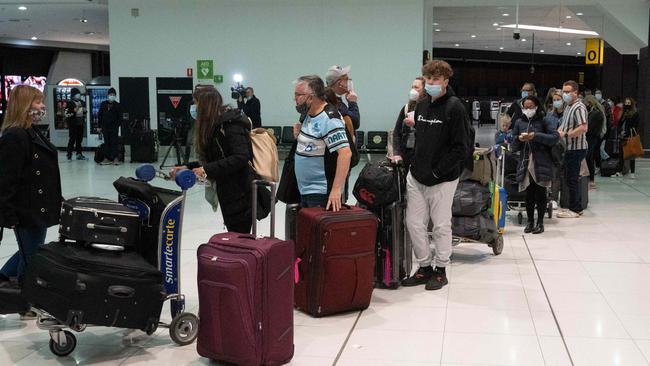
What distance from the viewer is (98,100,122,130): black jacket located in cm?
1620

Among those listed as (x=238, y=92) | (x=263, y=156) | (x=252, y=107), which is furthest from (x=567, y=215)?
(x=238, y=92)

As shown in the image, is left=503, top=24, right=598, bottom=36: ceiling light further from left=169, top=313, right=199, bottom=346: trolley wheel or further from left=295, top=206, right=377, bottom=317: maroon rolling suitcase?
left=169, top=313, right=199, bottom=346: trolley wheel

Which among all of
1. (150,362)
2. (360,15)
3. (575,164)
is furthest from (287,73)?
(150,362)

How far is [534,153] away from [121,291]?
5.04m

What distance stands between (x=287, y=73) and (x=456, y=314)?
42.9 feet

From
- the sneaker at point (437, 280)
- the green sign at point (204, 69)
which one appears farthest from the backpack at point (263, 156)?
the green sign at point (204, 69)

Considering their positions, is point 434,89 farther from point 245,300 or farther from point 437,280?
point 245,300

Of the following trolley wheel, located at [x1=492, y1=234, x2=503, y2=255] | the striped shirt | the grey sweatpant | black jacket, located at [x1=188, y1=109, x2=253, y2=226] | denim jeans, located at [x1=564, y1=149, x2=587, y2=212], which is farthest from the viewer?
denim jeans, located at [x1=564, y1=149, x2=587, y2=212]

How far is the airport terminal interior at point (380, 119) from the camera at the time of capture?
4.04m

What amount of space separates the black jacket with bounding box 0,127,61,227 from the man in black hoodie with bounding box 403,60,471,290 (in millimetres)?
2312

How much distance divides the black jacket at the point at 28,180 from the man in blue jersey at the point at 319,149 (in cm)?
145

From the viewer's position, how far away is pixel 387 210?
16.8 feet

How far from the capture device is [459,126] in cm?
501

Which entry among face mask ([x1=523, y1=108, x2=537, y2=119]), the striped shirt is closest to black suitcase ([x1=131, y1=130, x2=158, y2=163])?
the striped shirt
